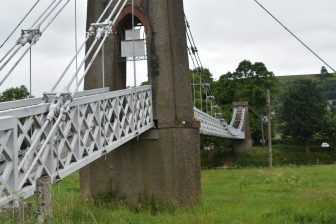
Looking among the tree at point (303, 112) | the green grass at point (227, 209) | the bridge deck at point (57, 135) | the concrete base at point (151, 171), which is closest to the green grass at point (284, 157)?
the tree at point (303, 112)

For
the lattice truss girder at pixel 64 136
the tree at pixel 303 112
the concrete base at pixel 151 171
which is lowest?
the concrete base at pixel 151 171

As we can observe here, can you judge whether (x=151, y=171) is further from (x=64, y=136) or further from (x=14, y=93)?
(x=14, y=93)

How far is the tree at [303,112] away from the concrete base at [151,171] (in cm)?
3566

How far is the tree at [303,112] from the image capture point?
48.3 m

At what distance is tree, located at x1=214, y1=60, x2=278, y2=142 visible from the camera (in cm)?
5041

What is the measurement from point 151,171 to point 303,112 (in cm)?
3797

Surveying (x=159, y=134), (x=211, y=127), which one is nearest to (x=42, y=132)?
(x=159, y=134)

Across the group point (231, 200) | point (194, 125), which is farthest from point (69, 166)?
point (231, 200)

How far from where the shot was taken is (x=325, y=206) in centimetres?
1112

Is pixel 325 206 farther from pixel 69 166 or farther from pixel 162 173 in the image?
pixel 69 166

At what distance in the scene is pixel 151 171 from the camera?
1345cm

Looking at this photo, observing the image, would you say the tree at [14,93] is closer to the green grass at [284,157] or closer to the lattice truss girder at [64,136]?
the green grass at [284,157]

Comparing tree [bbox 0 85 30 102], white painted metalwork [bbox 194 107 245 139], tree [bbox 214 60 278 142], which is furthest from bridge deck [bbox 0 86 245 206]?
tree [bbox 214 60 278 142]

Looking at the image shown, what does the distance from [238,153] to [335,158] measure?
324 inches
